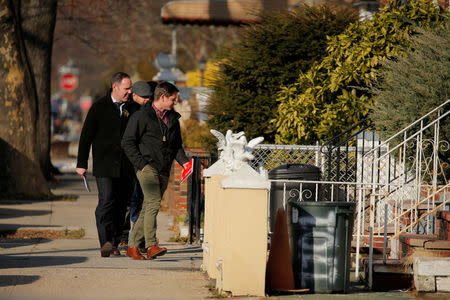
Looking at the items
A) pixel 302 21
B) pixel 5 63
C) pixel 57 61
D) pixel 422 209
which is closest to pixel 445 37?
pixel 422 209

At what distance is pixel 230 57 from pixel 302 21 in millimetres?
1247

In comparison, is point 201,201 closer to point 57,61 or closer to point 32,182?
point 32,182

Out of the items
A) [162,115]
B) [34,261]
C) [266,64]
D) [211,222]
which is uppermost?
[266,64]

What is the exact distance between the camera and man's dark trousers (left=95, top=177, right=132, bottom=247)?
9.31 m

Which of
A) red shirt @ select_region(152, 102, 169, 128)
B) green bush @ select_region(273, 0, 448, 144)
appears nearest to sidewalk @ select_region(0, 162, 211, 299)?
red shirt @ select_region(152, 102, 169, 128)

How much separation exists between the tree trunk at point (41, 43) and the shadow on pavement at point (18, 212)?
6.44 m

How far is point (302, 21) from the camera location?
13.5 metres

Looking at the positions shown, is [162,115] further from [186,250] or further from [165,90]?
[186,250]

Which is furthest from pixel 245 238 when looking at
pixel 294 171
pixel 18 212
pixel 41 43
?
pixel 41 43

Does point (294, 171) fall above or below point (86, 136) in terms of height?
below

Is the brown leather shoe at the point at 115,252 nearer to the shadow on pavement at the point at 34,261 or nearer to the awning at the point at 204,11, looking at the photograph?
the shadow on pavement at the point at 34,261

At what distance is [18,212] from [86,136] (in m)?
5.03

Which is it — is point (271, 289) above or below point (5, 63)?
below

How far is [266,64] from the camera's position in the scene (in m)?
13.3
